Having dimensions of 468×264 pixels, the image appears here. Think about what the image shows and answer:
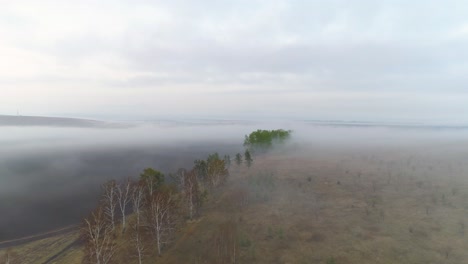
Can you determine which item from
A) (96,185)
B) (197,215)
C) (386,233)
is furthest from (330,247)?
(96,185)

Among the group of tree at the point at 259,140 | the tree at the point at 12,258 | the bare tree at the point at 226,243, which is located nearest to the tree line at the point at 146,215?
the bare tree at the point at 226,243

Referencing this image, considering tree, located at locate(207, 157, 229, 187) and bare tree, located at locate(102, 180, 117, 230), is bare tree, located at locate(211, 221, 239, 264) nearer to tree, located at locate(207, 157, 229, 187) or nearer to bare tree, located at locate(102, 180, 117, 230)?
bare tree, located at locate(102, 180, 117, 230)

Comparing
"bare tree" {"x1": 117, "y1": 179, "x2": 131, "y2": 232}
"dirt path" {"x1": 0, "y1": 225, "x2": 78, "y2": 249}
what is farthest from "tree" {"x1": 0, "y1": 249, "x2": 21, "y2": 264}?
"bare tree" {"x1": 117, "y1": 179, "x2": 131, "y2": 232}

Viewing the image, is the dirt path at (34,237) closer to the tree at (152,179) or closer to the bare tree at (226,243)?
the tree at (152,179)

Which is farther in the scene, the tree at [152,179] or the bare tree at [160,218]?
the tree at [152,179]

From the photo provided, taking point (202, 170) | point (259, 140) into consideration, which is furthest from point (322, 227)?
point (259, 140)

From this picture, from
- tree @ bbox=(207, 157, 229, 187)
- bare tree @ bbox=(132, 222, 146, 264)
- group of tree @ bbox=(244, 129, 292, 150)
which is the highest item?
group of tree @ bbox=(244, 129, 292, 150)
